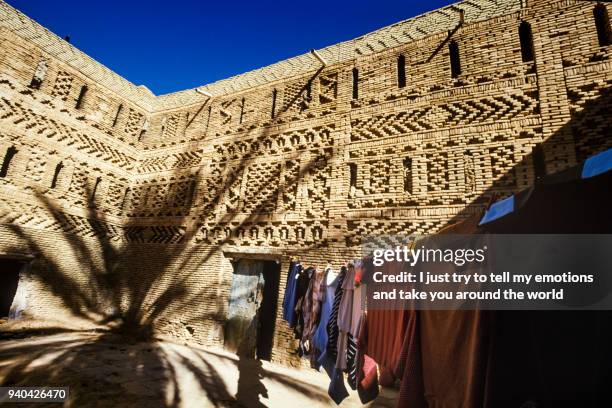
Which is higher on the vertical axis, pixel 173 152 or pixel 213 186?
pixel 173 152

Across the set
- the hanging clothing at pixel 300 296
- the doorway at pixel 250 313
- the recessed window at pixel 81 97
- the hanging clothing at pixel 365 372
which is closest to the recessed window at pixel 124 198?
the recessed window at pixel 81 97

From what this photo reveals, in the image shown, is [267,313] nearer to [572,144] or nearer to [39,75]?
[572,144]

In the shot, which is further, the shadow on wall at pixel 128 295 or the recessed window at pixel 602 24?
the recessed window at pixel 602 24

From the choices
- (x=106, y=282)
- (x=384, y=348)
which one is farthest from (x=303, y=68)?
(x=106, y=282)

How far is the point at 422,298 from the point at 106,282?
11359 millimetres

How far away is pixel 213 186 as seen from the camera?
981cm

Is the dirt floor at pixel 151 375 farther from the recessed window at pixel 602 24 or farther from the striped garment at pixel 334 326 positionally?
the recessed window at pixel 602 24

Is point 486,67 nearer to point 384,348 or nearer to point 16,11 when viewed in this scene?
point 384,348

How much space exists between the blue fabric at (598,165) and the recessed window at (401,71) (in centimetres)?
693

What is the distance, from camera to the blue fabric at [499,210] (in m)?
1.93

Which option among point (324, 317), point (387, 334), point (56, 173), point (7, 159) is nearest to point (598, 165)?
point (387, 334)

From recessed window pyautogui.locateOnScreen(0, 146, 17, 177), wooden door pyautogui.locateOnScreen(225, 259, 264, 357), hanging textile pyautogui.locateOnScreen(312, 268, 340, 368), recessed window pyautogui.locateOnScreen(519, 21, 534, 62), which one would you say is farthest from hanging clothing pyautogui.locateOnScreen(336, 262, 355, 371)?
recessed window pyautogui.locateOnScreen(0, 146, 17, 177)

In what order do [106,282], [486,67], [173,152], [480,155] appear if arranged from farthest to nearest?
1. [173,152]
2. [106,282]
3. [486,67]
4. [480,155]

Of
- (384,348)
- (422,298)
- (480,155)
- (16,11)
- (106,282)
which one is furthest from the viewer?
(106,282)
